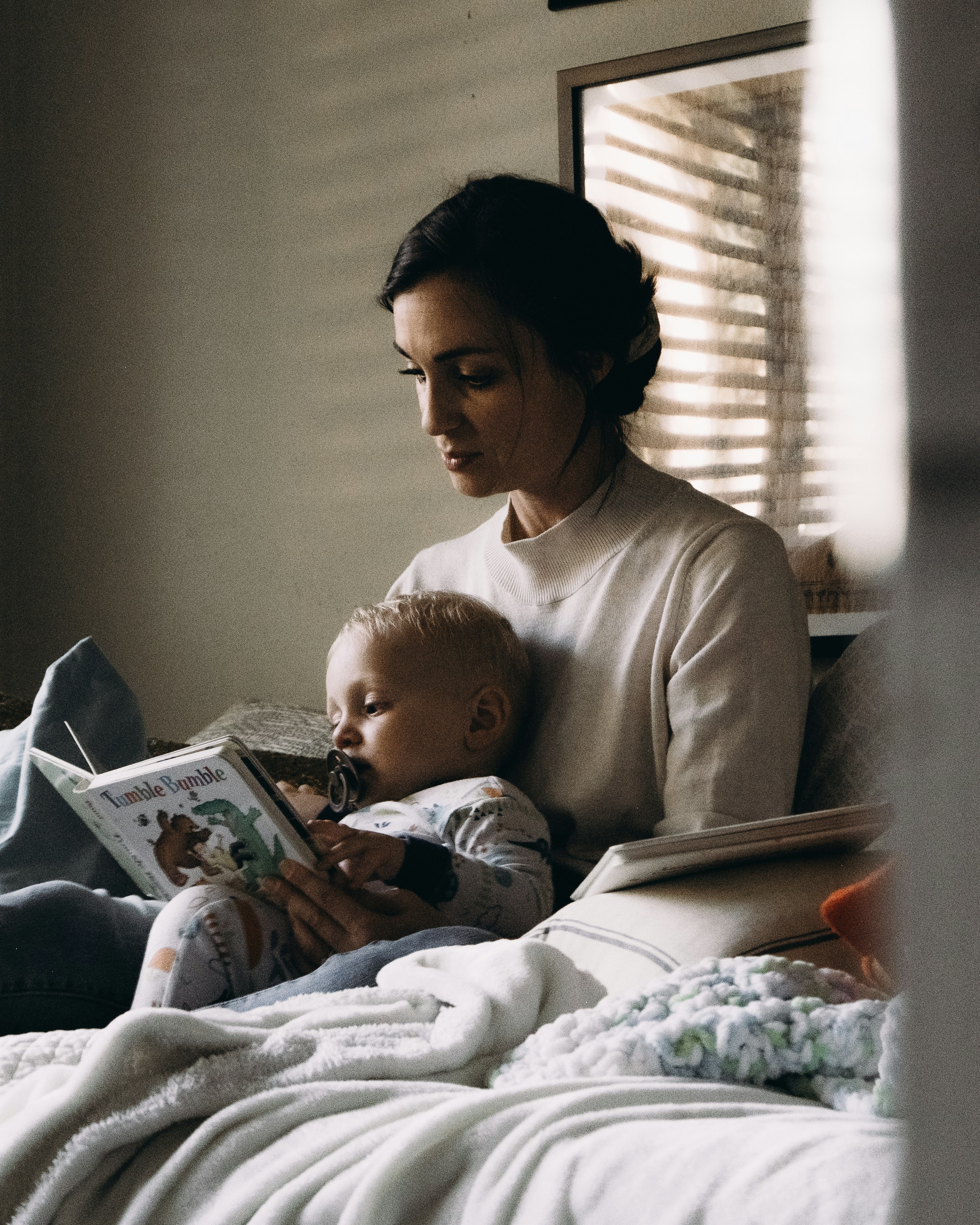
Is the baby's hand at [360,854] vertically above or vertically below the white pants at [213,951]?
above

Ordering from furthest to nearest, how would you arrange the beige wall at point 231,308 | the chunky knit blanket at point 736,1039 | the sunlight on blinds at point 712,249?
the beige wall at point 231,308 → the sunlight on blinds at point 712,249 → the chunky knit blanket at point 736,1039

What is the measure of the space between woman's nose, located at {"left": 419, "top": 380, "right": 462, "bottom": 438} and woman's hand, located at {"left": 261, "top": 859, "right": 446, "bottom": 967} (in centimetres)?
53

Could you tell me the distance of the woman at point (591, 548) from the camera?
3.59 ft

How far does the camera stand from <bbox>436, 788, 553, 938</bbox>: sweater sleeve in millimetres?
981

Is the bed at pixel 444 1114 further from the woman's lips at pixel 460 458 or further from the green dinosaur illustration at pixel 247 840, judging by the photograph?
the woman's lips at pixel 460 458

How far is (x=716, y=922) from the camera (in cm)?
71

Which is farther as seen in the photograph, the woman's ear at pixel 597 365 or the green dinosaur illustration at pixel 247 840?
the woman's ear at pixel 597 365

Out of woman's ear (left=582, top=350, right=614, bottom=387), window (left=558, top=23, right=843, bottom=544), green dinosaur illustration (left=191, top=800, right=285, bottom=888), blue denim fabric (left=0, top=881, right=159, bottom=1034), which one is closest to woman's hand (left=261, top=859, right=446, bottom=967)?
green dinosaur illustration (left=191, top=800, right=285, bottom=888)

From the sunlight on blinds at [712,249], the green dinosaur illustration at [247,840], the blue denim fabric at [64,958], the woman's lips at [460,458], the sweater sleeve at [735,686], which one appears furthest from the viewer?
the sunlight on blinds at [712,249]

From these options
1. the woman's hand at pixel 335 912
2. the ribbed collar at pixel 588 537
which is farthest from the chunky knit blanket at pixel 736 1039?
the ribbed collar at pixel 588 537

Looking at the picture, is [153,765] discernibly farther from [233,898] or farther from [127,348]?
[127,348]

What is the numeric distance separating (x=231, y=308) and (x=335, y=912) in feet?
5.50

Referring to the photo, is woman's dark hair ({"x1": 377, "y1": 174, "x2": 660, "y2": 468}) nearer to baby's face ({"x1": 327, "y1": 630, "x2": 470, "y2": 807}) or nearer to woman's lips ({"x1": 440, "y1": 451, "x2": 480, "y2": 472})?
woman's lips ({"x1": 440, "y1": 451, "x2": 480, "y2": 472})

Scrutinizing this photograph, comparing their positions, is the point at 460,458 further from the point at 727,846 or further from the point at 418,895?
the point at 727,846
